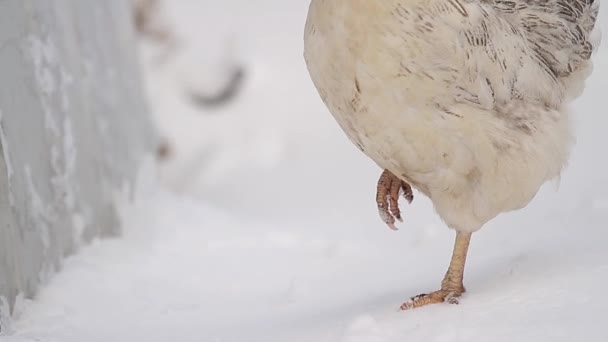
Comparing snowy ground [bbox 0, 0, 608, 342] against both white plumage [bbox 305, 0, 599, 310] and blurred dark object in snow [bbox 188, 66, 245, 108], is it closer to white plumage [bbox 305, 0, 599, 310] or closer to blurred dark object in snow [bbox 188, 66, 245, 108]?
blurred dark object in snow [bbox 188, 66, 245, 108]

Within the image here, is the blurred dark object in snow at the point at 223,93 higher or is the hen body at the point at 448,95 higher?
the blurred dark object in snow at the point at 223,93

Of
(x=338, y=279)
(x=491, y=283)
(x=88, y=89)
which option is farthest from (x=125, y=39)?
(x=491, y=283)

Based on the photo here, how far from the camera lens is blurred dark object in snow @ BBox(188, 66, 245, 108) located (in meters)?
7.14

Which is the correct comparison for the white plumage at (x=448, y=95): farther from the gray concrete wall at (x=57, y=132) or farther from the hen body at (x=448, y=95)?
the gray concrete wall at (x=57, y=132)

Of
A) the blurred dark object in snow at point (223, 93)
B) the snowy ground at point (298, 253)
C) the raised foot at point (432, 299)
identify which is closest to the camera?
the snowy ground at point (298, 253)

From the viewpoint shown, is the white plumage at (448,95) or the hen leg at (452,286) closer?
the white plumage at (448,95)

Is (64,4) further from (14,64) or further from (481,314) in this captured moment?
(481,314)

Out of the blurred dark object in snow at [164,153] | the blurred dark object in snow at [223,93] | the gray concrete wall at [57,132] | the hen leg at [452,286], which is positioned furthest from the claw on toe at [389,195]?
the blurred dark object in snow at [223,93]

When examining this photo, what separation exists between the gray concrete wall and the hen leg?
117 centimetres

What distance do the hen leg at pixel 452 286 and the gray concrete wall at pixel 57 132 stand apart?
1.17 metres

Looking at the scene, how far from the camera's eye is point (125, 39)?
481 centimetres

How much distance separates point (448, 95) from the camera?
98.1 inches

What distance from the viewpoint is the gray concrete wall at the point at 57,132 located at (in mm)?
2977

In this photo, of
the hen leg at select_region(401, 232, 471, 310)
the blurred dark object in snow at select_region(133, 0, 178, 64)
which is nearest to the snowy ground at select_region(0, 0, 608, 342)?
the hen leg at select_region(401, 232, 471, 310)
